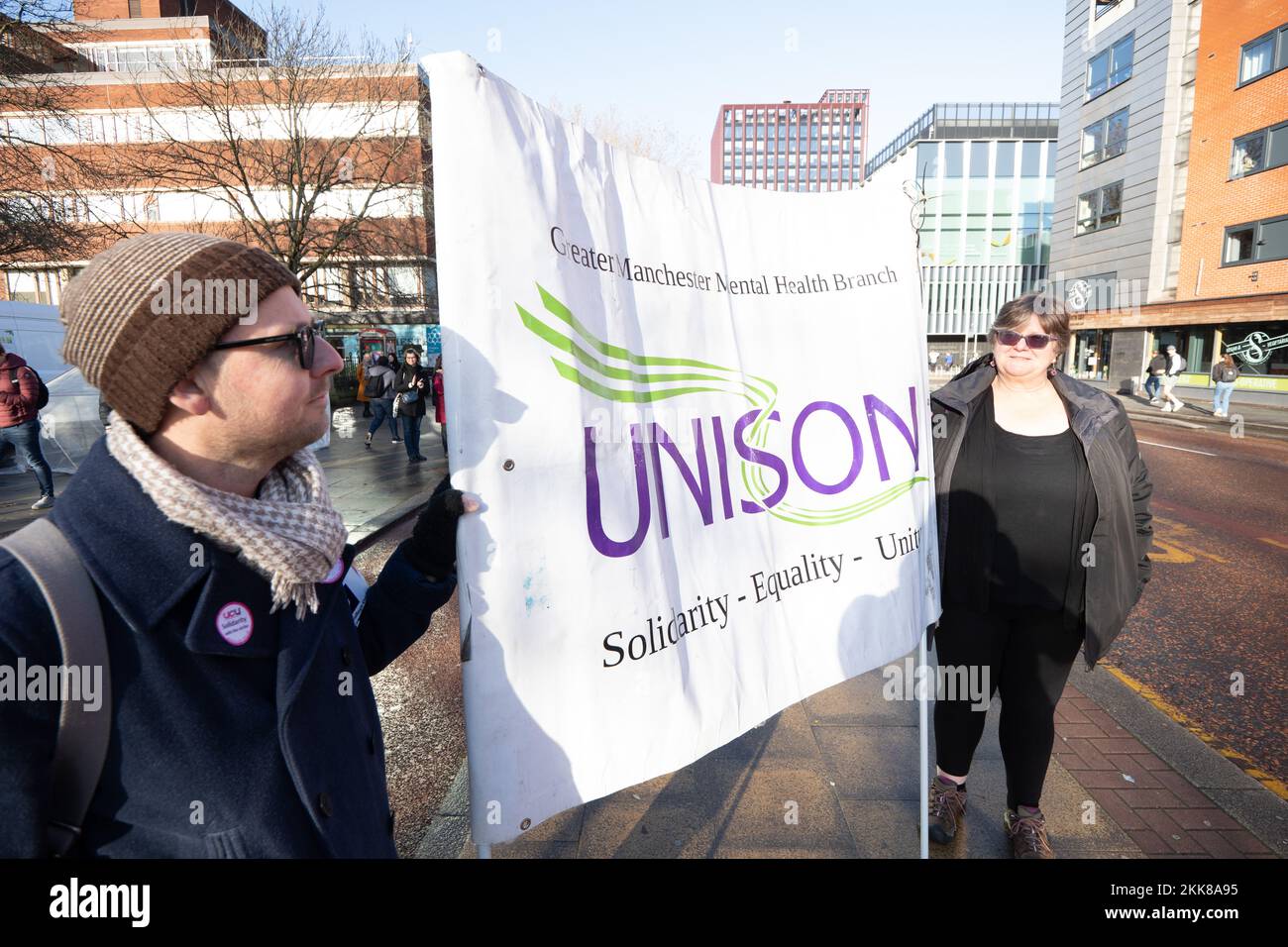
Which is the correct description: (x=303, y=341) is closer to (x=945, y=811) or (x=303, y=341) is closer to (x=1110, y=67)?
(x=945, y=811)

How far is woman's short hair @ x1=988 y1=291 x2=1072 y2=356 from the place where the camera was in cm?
249

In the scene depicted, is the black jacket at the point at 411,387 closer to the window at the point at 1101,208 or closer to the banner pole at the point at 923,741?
the banner pole at the point at 923,741

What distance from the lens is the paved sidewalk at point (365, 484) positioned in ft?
25.9

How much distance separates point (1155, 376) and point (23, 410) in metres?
29.3

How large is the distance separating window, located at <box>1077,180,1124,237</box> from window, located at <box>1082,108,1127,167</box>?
1.39 m

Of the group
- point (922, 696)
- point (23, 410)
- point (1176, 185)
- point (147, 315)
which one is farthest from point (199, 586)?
point (1176, 185)

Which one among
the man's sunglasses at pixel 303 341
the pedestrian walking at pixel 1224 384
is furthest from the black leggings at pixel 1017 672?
the pedestrian walking at pixel 1224 384

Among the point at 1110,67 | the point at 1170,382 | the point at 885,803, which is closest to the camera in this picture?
the point at 885,803

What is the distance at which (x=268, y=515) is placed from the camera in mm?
1185

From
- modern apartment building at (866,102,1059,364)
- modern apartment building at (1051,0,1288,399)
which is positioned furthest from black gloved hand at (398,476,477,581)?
modern apartment building at (866,102,1059,364)

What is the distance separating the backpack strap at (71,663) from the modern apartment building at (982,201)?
58.1 metres

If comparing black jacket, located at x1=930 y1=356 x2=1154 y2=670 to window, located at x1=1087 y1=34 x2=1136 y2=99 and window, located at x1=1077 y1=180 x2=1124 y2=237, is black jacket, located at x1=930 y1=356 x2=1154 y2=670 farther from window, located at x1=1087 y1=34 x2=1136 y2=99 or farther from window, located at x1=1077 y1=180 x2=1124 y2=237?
window, located at x1=1087 y1=34 x2=1136 y2=99

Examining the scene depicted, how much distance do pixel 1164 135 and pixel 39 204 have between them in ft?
118
